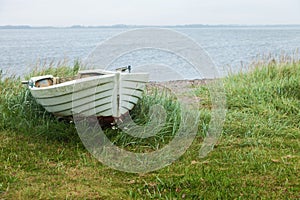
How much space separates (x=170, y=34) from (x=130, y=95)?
81 cm

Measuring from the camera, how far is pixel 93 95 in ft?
13.8

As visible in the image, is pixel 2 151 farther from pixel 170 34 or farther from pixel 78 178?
pixel 170 34

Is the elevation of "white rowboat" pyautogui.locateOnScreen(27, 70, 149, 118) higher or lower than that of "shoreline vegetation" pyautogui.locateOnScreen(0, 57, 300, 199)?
higher

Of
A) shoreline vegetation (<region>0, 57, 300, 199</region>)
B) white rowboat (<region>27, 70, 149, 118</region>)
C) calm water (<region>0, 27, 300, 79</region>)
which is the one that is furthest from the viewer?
calm water (<region>0, 27, 300, 79</region>)

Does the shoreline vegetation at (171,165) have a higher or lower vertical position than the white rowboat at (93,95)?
lower

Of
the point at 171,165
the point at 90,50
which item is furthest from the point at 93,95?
the point at 90,50

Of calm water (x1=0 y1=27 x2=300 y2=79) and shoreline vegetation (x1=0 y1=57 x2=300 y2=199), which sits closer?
shoreline vegetation (x1=0 y1=57 x2=300 y2=199)

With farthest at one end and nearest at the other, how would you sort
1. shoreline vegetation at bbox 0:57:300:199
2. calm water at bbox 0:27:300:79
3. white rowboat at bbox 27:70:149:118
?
calm water at bbox 0:27:300:79, white rowboat at bbox 27:70:149:118, shoreline vegetation at bbox 0:57:300:199

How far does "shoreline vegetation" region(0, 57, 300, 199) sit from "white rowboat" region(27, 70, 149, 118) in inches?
10.1

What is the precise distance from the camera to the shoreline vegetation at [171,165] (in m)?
3.19

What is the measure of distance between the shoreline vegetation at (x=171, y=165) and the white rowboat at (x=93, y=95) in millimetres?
255

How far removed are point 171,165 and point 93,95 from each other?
112 centimetres

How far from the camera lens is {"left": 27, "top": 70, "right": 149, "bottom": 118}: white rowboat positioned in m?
4.17

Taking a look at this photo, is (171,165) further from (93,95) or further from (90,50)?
(90,50)
